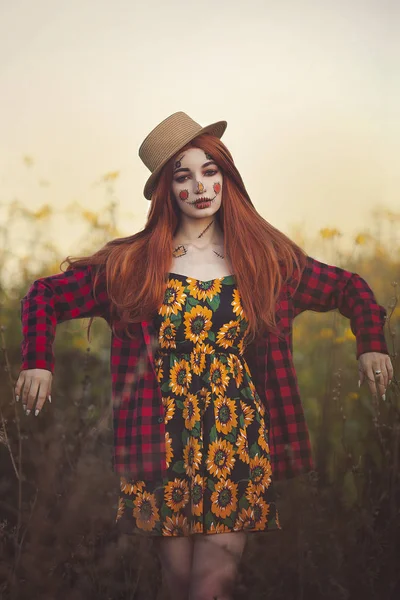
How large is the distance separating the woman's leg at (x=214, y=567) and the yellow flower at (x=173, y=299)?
686 millimetres

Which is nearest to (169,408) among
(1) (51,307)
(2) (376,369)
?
(1) (51,307)

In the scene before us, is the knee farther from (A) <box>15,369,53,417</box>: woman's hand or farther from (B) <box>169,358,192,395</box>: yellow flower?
(A) <box>15,369,53,417</box>: woman's hand

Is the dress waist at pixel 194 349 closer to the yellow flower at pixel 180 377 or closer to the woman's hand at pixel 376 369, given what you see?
the yellow flower at pixel 180 377

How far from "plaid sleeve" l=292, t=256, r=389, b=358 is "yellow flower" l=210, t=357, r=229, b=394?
39 cm

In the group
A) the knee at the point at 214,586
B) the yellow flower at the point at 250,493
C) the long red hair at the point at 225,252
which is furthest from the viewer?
the long red hair at the point at 225,252

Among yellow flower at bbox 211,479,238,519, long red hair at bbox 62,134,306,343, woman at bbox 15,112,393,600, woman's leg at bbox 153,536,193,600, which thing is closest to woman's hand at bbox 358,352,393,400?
woman at bbox 15,112,393,600

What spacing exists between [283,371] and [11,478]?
1.31 meters

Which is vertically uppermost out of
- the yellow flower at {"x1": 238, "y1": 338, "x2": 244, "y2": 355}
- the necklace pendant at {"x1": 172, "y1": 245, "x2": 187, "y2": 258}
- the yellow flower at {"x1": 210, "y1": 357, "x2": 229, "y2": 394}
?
the necklace pendant at {"x1": 172, "y1": 245, "x2": 187, "y2": 258}

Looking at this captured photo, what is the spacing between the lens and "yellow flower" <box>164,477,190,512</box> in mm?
2438

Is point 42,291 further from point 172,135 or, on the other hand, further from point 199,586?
point 199,586

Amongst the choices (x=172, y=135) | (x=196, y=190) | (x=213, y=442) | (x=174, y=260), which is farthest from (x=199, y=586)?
(x=172, y=135)

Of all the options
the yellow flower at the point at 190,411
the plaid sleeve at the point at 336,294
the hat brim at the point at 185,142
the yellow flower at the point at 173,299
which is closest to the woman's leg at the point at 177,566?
the yellow flower at the point at 190,411

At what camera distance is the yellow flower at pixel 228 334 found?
2.51 m

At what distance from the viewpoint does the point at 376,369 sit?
254cm
